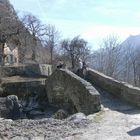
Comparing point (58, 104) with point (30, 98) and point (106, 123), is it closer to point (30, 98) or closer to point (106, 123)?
point (30, 98)

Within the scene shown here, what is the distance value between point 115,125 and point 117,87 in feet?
18.6

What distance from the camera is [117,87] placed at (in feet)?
53.4

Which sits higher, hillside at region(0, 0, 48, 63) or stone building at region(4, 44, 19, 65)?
hillside at region(0, 0, 48, 63)

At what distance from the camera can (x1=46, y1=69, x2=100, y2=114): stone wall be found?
1375cm

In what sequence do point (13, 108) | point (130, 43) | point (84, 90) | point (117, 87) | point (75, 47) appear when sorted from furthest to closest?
point (130, 43)
point (75, 47)
point (13, 108)
point (117, 87)
point (84, 90)

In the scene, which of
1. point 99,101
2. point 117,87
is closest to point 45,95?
point 117,87

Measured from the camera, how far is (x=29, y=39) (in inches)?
1961

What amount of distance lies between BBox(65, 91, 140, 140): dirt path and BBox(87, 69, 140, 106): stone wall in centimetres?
43

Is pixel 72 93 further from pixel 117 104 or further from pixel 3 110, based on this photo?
pixel 3 110

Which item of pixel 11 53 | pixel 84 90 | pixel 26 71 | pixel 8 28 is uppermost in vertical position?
pixel 8 28

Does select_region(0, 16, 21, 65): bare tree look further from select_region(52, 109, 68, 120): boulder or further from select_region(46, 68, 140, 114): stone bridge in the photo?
select_region(52, 109, 68, 120): boulder

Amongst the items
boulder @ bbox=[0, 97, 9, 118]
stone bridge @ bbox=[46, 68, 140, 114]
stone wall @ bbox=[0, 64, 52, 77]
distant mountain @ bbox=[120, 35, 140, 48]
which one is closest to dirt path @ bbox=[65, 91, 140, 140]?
stone bridge @ bbox=[46, 68, 140, 114]

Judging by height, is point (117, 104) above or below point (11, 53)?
below

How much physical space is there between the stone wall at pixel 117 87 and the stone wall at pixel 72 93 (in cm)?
135
